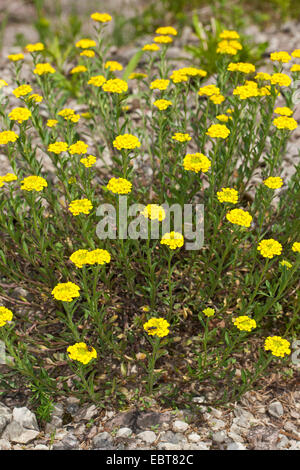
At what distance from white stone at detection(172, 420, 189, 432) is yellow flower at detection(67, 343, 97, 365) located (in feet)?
→ 2.47

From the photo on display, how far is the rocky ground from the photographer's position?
256cm

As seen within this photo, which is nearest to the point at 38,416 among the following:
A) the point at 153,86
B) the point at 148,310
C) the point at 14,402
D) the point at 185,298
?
the point at 14,402

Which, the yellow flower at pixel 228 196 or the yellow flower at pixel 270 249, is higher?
the yellow flower at pixel 228 196

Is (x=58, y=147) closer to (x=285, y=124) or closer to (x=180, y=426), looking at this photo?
(x=285, y=124)

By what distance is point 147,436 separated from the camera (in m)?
2.60

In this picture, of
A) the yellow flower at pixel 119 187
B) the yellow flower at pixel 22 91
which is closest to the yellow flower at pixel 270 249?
the yellow flower at pixel 119 187

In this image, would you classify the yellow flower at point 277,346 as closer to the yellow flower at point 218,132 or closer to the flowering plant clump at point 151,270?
the flowering plant clump at point 151,270

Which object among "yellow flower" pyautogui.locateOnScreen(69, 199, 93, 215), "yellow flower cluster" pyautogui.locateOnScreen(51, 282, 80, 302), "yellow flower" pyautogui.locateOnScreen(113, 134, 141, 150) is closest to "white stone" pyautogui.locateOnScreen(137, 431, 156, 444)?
"yellow flower cluster" pyautogui.locateOnScreen(51, 282, 80, 302)

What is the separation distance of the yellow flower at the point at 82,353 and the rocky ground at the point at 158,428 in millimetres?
602

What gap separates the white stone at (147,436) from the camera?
2584 mm

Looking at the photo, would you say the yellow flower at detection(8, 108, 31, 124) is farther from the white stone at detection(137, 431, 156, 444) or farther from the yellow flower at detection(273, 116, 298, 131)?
the white stone at detection(137, 431, 156, 444)

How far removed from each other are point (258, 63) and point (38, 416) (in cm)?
476

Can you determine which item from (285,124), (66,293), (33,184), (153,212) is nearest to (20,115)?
(33,184)

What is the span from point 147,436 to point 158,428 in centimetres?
9
